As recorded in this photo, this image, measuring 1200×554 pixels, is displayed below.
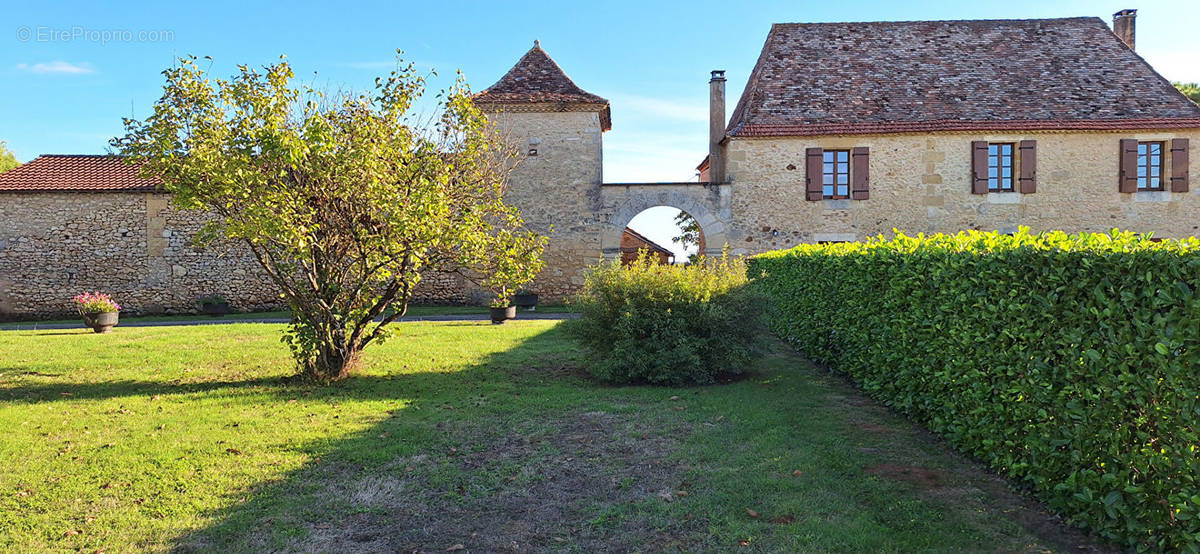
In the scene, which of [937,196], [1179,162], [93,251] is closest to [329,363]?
[93,251]

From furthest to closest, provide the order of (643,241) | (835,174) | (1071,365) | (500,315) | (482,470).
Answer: (643,241), (835,174), (500,315), (482,470), (1071,365)

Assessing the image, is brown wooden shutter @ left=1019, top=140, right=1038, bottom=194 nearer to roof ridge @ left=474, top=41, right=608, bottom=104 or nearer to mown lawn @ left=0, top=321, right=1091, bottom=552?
roof ridge @ left=474, top=41, right=608, bottom=104

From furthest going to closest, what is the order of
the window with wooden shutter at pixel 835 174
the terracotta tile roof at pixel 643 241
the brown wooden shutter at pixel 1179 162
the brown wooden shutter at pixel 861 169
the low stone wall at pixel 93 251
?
the terracotta tile roof at pixel 643 241, the low stone wall at pixel 93 251, the window with wooden shutter at pixel 835 174, the brown wooden shutter at pixel 861 169, the brown wooden shutter at pixel 1179 162

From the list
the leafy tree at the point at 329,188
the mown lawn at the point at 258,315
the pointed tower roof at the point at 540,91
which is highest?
the pointed tower roof at the point at 540,91

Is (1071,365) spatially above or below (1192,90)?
below

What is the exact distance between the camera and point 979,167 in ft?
63.4

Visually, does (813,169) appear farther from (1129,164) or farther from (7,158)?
(7,158)

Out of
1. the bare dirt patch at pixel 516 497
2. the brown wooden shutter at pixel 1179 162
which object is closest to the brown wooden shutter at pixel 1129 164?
the brown wooden shutter at pixel 1179 162

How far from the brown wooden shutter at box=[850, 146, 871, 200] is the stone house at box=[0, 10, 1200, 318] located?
47 mm

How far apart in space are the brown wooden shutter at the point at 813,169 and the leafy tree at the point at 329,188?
41.6 ft

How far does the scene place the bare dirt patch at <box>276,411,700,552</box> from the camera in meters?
3.82

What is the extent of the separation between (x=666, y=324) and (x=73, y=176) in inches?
773

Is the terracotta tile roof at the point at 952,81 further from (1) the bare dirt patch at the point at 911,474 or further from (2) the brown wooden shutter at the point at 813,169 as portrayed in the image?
(1) the bare dirt patch at the point at 911,474

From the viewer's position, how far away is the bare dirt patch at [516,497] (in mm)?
3824
